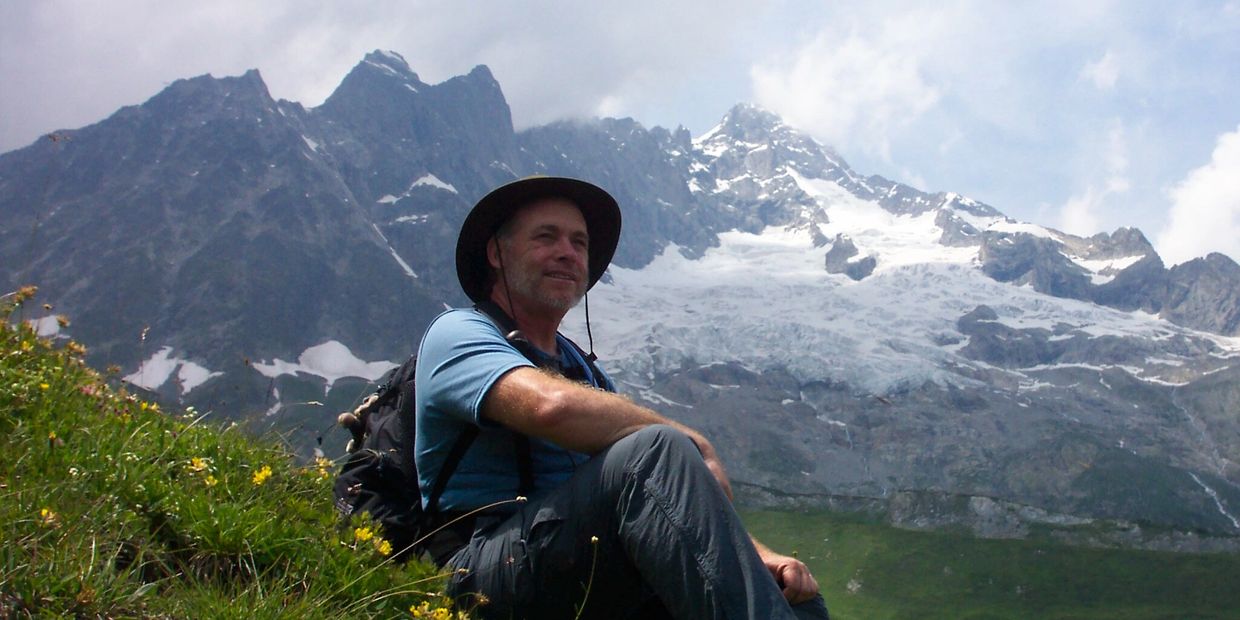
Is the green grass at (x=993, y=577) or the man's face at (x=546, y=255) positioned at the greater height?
the man's face at (x=546, y=255)

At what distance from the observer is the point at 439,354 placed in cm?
517

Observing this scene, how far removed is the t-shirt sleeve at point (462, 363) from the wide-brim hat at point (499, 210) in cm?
105

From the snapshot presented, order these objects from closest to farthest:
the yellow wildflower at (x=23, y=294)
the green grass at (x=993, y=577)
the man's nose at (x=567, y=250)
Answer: the man's nose at (x=567, y=250) < the yellow wildflower at (x=23, y=294) < the green grass at (x=993, y=577)

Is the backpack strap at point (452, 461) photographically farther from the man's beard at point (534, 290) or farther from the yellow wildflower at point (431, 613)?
the man's beard at point (534, 290)

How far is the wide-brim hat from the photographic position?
627 cm

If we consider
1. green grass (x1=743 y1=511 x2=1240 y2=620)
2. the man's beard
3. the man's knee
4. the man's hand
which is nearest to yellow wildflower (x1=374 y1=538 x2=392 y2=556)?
the man's knee

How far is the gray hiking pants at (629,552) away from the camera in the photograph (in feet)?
13.1

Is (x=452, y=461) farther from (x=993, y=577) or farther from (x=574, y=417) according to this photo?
(x=993, y=577)

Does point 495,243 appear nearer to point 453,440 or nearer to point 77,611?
point 453,440

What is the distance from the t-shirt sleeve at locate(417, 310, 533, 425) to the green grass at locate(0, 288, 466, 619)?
0.77 metres

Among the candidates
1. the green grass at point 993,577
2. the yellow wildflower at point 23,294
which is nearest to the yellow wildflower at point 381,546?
the yellow wildflower at point 23,294

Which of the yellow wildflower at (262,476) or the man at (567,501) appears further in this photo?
the yellow wildflower at (262,476)

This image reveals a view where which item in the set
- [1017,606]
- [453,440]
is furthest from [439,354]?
[1017,606]

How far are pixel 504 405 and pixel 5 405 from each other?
2608 mm
